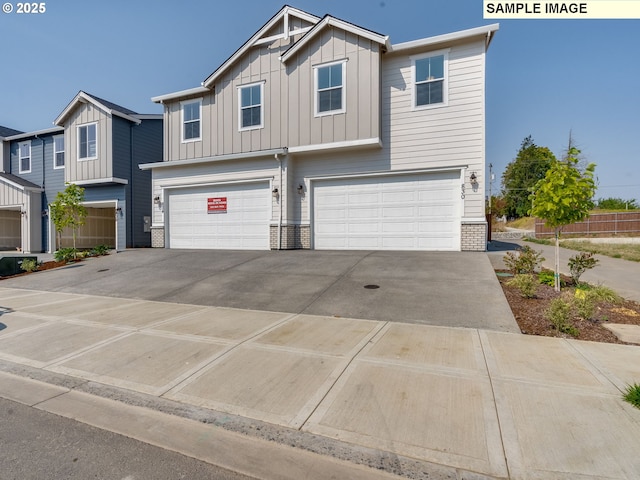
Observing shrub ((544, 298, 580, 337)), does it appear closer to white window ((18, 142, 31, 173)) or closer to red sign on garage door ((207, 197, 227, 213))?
red sign on garage door ((207, 197, 227, 213))

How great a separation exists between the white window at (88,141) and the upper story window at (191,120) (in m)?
4.99

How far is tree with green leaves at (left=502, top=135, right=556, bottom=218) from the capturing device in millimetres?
48469

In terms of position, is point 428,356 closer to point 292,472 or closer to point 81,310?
point 292,472

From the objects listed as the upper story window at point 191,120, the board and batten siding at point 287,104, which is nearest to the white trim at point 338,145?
the board and batten siding at point 287,104

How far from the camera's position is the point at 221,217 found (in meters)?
13.7

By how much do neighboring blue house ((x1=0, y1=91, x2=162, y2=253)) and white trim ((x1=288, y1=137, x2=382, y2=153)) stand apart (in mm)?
9209

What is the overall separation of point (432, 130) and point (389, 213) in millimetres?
3060

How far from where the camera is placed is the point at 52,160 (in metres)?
18.2

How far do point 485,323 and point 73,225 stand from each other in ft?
51.6

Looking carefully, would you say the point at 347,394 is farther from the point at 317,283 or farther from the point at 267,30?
the point at 267,30

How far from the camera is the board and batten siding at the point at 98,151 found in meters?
15.8

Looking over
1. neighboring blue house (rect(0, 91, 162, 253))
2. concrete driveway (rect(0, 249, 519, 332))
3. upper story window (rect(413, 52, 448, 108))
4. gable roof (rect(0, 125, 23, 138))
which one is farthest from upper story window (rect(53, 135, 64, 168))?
upper story window (rect(413, 52, 448, 108))

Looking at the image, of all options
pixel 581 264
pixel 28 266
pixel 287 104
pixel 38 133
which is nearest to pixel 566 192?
pixel 581 264

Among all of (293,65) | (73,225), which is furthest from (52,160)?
(293,65)
